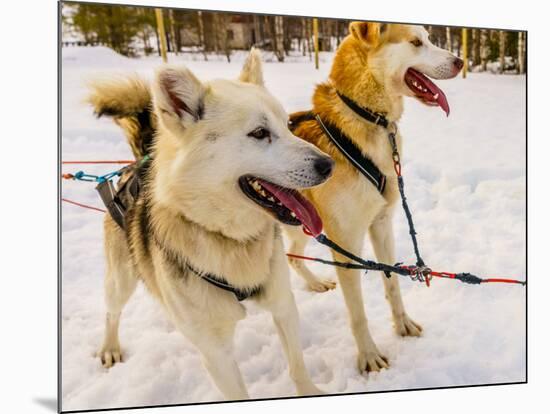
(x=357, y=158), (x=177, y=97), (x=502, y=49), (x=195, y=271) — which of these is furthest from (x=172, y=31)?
(x=502, y=49)

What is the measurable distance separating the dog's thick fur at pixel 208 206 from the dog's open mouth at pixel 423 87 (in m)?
0.61

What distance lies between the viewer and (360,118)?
1.81 metres

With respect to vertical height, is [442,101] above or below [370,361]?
above

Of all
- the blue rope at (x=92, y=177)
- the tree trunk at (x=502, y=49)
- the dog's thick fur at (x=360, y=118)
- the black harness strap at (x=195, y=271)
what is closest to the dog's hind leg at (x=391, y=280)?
the dog's thick fur at (x=360, y=118)

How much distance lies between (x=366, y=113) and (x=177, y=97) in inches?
29.7

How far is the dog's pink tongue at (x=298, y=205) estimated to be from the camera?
4.55 feet

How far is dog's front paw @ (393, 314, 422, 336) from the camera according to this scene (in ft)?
6.65

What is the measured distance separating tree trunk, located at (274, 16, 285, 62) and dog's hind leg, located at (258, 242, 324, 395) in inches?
29.3

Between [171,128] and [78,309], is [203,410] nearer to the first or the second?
[78,309]

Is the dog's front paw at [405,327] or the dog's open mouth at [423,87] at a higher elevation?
the dog's open mouth at [423,87]

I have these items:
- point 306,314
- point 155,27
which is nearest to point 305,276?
point 306,314

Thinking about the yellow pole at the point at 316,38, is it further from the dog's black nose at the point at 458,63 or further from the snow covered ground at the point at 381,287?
the dog's black nose at the point at 458,63

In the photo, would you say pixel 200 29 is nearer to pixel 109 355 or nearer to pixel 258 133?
pixel 258 133

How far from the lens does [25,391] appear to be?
5.52 feet
